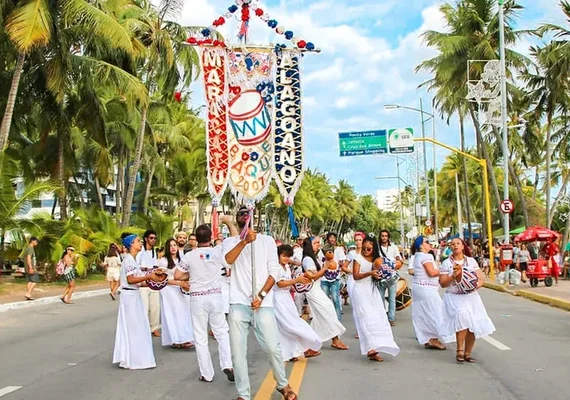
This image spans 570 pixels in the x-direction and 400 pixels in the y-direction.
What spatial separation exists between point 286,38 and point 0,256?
658 inches

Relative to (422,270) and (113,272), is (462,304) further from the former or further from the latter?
(113,272)

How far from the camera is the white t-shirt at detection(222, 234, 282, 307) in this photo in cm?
667

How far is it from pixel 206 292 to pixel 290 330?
3.68 ft

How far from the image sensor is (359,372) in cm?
870

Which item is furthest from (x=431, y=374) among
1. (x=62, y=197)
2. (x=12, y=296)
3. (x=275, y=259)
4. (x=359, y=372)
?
(x=62, y=197)

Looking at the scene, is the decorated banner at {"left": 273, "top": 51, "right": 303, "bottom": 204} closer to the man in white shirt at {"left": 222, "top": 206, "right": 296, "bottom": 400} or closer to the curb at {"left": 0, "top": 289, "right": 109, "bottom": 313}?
the man in white shirt at {"left": 222, "top": 206, "right": 296, "bottom": 400}

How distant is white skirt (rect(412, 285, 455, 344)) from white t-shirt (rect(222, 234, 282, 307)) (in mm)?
4428

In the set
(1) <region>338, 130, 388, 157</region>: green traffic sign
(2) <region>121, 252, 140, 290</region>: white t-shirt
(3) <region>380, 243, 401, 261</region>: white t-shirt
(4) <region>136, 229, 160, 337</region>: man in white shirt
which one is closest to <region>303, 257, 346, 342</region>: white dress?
(3) <region>380, 243, 401, 261</region>: white t-shirt

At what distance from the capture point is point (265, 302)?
262 inches

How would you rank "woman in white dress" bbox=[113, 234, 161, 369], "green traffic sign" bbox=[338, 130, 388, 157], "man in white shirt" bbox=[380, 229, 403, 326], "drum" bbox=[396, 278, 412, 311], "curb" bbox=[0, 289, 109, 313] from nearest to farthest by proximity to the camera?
"woman in white dress" bbox=[113, 234, 161, 369] → "man in white shirt" bbox=[380, 229, 403, 326] → "drum" bbox=[396, 278, 412, 311] → "curb" bbox=[0, 289, 109, 313] → "green traffic sign" bbox=[338, 130, 388, 157]

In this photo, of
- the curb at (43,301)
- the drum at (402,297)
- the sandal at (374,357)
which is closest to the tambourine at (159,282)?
the sandal at (374,357)

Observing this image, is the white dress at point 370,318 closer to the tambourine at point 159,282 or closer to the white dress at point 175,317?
the tambourine at point 159,282

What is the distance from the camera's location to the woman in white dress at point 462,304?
8.91 metres

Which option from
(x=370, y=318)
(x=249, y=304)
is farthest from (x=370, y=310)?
(x=249, y=304)
